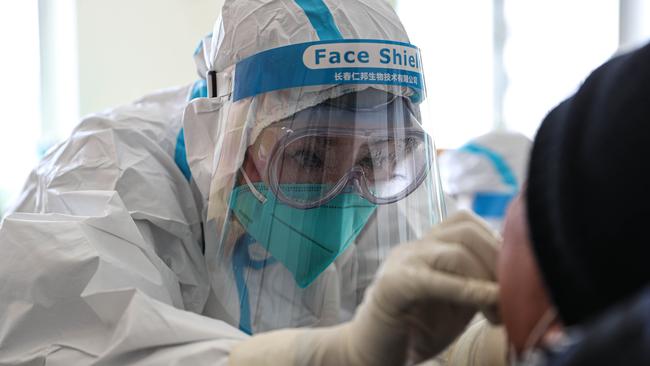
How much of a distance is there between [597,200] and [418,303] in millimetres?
253

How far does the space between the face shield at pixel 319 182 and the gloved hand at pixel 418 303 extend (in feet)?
0.83

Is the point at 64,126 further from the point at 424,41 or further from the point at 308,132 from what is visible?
the point at 308,132

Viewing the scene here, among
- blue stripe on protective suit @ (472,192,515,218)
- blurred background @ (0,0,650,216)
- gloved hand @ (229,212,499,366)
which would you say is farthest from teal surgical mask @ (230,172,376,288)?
blue stripe on protective suit @ (472,192,515,218)

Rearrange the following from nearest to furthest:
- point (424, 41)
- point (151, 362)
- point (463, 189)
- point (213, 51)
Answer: point (151, 362) → point (213, 51) → point (463, 189) → point (424, 41)

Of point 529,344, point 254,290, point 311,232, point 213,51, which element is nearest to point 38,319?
point 254,290

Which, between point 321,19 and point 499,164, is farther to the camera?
point 499,164

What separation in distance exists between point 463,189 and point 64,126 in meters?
2.44

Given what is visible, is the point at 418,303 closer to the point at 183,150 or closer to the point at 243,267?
the point at 243,267

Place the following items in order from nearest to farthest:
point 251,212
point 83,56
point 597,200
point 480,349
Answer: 1. point 597,200
2. point 480,349
3. point 251,212
4. point 83,56

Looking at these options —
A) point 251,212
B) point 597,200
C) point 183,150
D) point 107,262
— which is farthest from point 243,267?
point 597,200

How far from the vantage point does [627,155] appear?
0.51 meters

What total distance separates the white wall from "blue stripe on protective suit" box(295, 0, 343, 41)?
2862 millimetres

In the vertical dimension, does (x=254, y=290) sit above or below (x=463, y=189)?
above

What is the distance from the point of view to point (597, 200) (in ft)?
1.66
